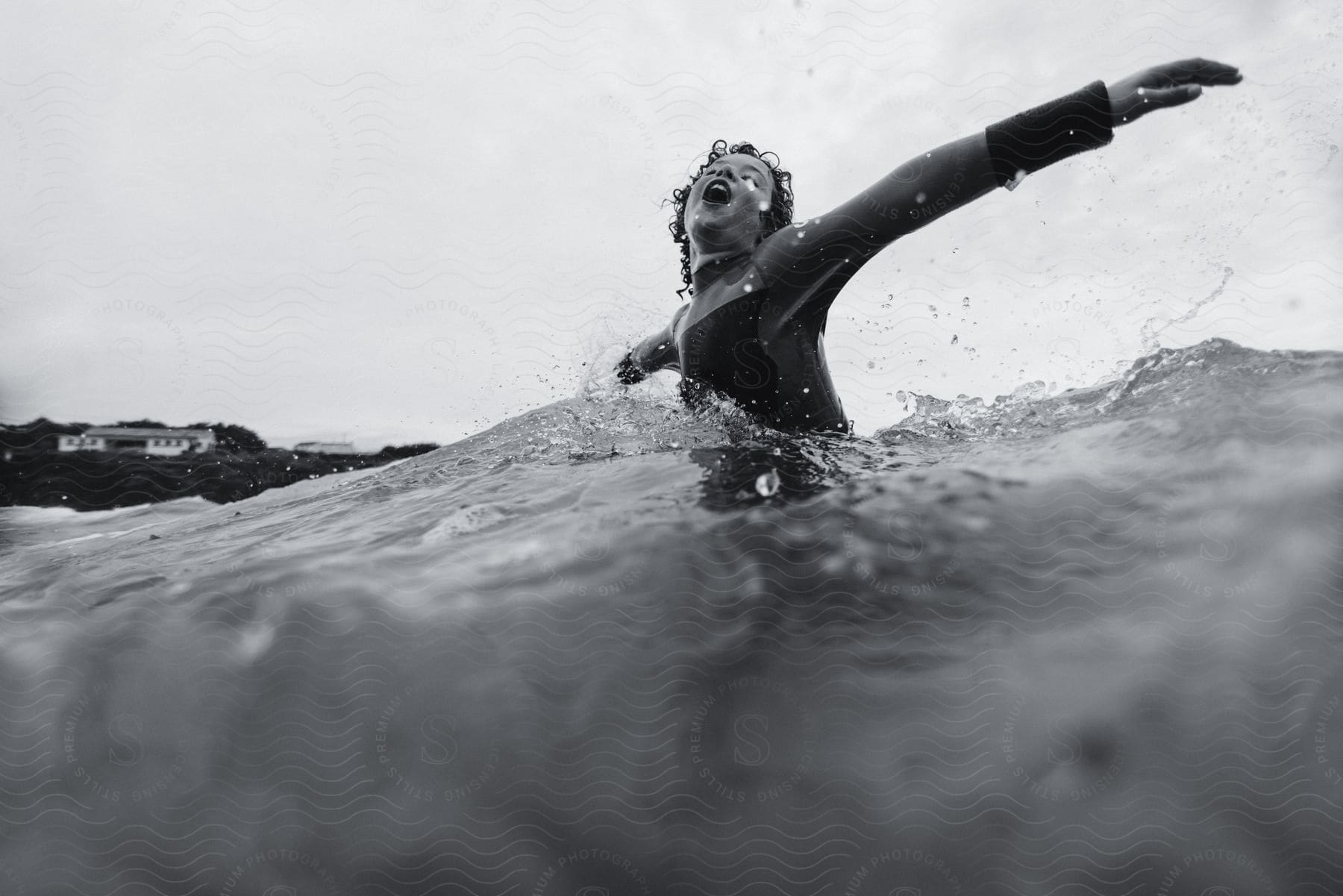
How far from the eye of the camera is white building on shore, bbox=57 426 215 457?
207 inches

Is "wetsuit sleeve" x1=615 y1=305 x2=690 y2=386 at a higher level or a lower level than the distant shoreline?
higher

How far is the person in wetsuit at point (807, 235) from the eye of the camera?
2.76 m

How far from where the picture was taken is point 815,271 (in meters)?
3.52

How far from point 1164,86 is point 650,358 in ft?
9.90

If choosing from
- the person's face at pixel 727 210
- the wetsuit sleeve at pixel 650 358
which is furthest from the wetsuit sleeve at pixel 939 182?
the wetsuit sleeve at pixel 650 358

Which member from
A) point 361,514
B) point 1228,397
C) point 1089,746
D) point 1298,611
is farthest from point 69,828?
point 1228,397

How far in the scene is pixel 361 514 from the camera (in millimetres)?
4371

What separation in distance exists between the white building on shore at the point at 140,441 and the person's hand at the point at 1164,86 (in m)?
5.88

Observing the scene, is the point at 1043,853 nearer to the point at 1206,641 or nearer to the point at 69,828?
the point at 1206,641

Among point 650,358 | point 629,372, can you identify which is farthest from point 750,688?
point 629,372

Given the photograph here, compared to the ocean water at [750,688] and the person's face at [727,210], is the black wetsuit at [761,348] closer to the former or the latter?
the person's face at [727,210]

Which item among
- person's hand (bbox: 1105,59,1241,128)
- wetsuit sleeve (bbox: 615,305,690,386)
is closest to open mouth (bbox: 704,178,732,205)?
wetsuit sleeve (bbox: 615,305,690,386)

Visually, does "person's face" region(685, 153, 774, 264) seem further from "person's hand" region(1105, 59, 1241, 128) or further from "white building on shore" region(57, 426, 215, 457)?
"white building on shore" region(57, 426, 215, 457)

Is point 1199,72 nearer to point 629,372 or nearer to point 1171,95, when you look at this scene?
point 1171,95
